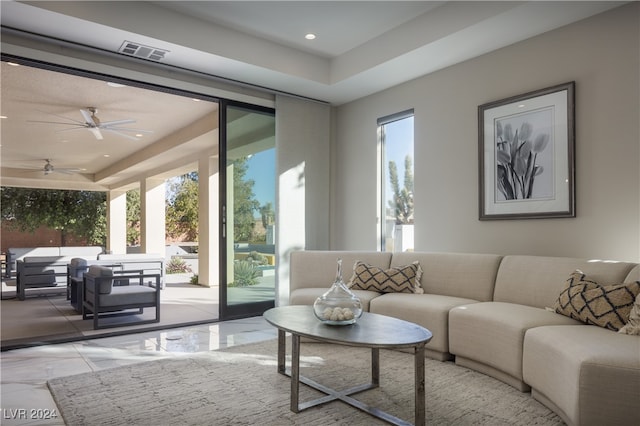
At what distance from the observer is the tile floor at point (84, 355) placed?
2.51m

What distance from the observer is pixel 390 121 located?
5.18 m

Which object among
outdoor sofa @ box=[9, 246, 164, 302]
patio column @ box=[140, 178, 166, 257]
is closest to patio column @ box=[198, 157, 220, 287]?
outdoor sofa @ box=[9, 246, 164, 302]

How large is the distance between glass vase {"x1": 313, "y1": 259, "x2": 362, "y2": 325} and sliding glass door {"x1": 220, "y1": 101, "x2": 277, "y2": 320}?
8.30 feet

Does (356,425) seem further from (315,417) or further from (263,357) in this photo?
(263,357)

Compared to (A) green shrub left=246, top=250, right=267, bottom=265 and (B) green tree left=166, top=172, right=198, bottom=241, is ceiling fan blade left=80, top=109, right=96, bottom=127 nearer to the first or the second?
(A) green shrub left=246, top=250, right=267, bottom=265

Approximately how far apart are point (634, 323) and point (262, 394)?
7.23ft

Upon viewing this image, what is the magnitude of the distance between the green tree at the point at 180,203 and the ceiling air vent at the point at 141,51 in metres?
10.6

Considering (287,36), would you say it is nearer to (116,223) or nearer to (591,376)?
(591,376)

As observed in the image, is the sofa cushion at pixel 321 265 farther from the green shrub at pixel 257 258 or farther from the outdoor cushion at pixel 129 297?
the outdoor cushion at pixel 129 297

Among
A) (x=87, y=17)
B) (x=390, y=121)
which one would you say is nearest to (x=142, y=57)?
(x=87, y=17)

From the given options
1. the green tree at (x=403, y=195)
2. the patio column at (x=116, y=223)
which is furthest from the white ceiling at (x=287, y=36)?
the patio column at (x=116, y=223)

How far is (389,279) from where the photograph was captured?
3992mm

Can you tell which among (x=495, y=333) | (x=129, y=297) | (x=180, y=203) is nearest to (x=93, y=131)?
(x=129, y=297)

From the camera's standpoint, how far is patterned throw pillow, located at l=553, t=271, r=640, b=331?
8.34ft
